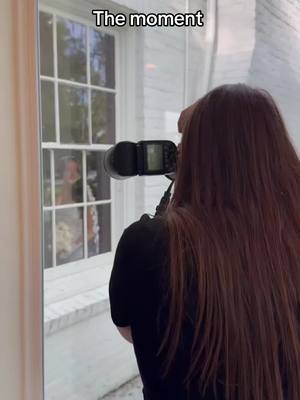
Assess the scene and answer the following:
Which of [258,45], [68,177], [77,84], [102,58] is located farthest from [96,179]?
[258,45]

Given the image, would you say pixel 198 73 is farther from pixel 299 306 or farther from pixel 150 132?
pixel 299 306

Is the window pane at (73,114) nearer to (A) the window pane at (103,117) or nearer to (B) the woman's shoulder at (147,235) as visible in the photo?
(A) the window pane at (103,117)

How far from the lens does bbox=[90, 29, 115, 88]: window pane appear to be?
1.77 meters

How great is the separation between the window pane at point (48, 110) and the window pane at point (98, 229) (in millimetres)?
392

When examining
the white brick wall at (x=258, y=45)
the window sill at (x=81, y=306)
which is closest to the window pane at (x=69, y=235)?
the window sill at (x=81, y=306)

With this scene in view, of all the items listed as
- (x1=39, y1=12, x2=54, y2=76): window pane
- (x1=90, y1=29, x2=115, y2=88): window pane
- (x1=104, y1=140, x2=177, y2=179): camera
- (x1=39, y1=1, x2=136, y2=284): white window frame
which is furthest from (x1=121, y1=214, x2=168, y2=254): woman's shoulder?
(x1=90, y1=29, x2=115, y2=88): window pane

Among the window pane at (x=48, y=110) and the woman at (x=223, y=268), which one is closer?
the woman at (x=223, y=268)

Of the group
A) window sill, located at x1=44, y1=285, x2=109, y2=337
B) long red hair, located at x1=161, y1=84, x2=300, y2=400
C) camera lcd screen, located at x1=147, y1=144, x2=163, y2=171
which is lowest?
window sill, located at x1=44, y1=285, x2=109, y2=337

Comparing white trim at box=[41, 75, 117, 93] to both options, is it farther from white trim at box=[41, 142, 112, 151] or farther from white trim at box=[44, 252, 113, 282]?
white trim at box=[44, 252, 113, 282]

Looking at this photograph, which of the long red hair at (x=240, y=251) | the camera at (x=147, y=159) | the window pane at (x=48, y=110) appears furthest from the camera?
the window pane at (x=48, y=110)

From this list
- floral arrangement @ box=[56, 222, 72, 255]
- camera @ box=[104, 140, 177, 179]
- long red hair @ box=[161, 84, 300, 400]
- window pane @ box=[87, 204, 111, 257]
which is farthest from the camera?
window pane @ box=[87, 204, 111, 257]

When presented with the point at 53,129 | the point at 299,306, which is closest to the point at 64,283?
the point at 53,129

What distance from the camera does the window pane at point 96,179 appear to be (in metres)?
1.78

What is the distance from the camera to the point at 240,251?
672 millimetres
